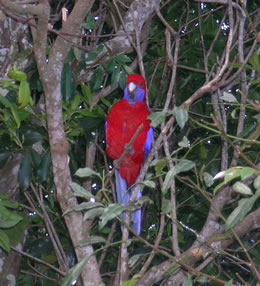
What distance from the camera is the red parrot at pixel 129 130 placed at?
3.54 m

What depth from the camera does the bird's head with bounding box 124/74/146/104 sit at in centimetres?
349

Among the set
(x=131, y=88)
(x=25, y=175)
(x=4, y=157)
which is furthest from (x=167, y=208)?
(x=131, y=88)


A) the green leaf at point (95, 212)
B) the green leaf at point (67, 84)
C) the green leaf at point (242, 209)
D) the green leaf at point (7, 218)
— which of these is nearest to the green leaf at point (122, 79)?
the green leaf at point (67, 84)

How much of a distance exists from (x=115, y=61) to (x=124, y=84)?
193 millimetres

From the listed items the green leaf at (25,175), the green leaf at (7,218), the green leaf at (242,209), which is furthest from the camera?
the green leaf at (25,175)

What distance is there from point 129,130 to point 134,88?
0.26 metres

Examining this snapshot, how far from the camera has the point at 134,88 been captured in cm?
356

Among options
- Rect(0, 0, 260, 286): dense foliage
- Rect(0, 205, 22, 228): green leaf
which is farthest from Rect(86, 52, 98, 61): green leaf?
Rect(0, 205, 22, 228): green leaf

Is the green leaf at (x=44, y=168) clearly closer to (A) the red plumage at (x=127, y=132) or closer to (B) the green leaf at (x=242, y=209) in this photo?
(A) the red plumage at (x=127, y=132)

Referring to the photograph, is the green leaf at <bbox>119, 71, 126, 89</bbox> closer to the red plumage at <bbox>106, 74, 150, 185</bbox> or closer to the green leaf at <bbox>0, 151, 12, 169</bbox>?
the red plumage at <bbox>106, 74, 150, 185</bbox>

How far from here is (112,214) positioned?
2.00m

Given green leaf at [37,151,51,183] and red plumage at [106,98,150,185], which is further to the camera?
red plumage at [106,98,150,185]

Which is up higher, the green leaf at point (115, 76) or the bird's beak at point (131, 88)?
the green leaf at point (115, 76)

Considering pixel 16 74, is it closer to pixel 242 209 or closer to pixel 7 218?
pixel 7 218
